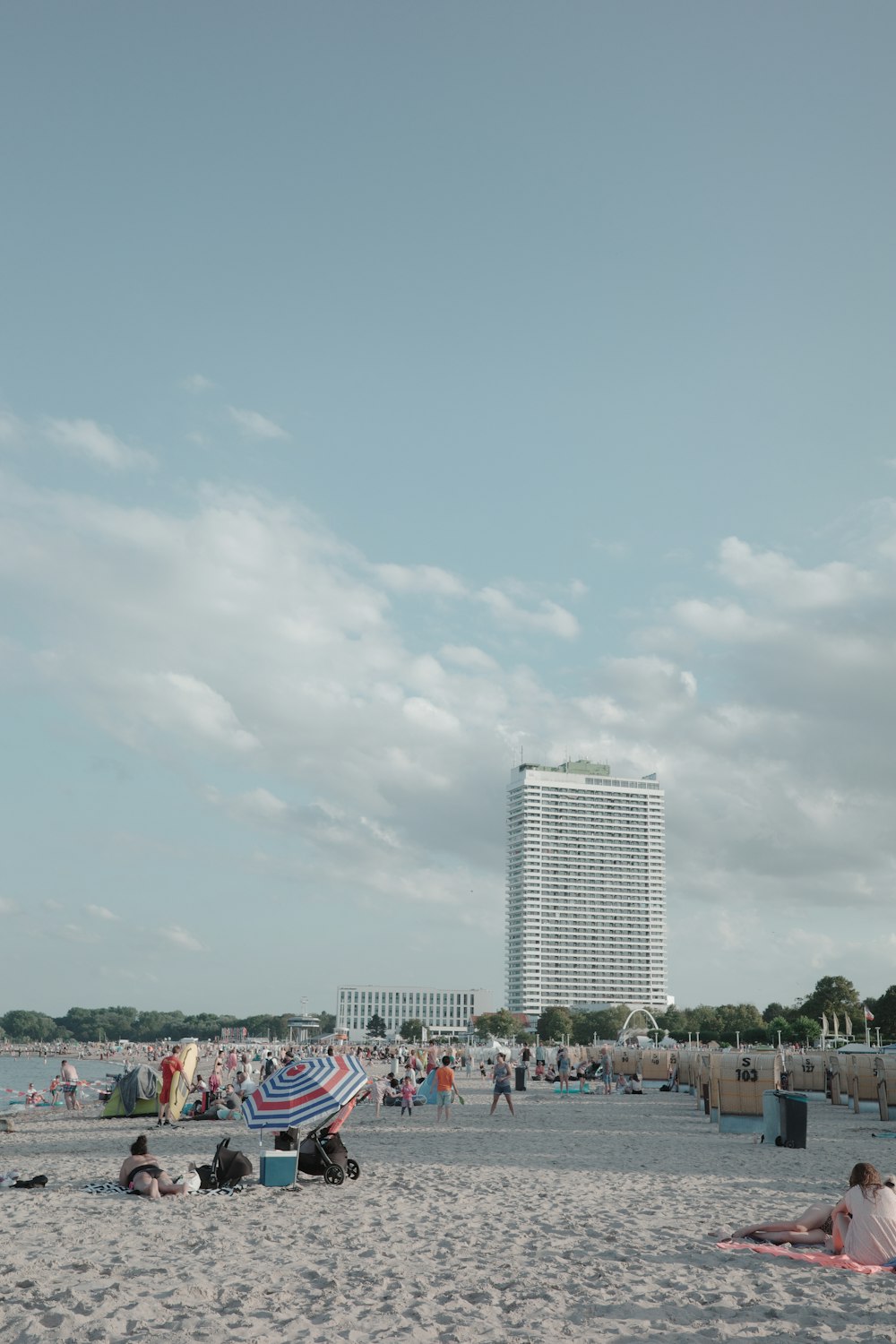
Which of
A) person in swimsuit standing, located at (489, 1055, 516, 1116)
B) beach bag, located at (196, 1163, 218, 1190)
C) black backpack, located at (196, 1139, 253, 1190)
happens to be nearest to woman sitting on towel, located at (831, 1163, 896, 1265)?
black backpack, located at (196, 1139, 253, 1190)

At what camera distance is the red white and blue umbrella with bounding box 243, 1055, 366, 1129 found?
11281 millimetres

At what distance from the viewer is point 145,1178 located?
35.7ft

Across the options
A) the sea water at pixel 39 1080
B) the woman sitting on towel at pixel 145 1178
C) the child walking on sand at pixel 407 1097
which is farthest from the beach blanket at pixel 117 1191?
the sea water at pixel 39 1080

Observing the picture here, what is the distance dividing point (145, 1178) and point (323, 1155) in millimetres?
1894

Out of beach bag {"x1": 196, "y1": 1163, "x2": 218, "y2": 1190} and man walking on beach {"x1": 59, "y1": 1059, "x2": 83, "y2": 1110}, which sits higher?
beach bag {"x1": 196, "y1": 1163, "x2": 218, "y2": 1190}

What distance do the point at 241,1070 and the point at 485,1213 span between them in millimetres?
22726

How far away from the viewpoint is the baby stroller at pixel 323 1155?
11617 mm

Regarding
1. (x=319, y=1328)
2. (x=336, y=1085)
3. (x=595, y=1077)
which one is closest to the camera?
(x=319, y=1328)

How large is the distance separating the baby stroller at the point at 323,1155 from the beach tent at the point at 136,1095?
1058 cm

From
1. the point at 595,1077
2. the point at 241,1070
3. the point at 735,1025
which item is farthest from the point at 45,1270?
the point at 735,1025

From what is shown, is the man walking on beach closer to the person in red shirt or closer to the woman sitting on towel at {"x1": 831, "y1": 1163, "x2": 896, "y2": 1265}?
the person in red shirt

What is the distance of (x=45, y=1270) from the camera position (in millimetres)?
7457

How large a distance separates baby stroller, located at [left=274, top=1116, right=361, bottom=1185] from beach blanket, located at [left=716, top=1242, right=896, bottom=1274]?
4.78 metres

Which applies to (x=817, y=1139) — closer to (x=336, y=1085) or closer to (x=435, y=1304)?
(x=336, y=1085)
